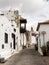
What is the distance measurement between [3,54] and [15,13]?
20879mm

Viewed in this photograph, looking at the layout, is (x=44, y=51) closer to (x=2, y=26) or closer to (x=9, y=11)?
(x=2, y=26)

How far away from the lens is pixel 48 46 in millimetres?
29359

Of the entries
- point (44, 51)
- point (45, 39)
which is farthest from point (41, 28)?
point (44, 51)

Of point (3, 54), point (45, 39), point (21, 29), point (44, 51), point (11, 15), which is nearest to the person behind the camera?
point (3, 54)

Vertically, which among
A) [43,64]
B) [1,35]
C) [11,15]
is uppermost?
Answer: [11,15]

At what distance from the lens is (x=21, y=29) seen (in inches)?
1726

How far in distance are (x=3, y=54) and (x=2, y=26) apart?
310 cm

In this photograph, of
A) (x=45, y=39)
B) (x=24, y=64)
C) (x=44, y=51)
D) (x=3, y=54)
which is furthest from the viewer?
(x=45, y=39)

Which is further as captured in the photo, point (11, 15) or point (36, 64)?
point (11, 15)

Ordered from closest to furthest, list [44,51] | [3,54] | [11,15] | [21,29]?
[3,54] < [44,51] < [11,15] < [21,29]

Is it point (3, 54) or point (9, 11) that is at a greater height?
point (9, 11)

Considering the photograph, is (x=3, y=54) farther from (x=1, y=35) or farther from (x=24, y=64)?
(x=24, y=64)

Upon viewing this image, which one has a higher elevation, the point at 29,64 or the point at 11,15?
the point at 11,15

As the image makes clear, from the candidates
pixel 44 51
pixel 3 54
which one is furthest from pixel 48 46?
pixel 3 54
